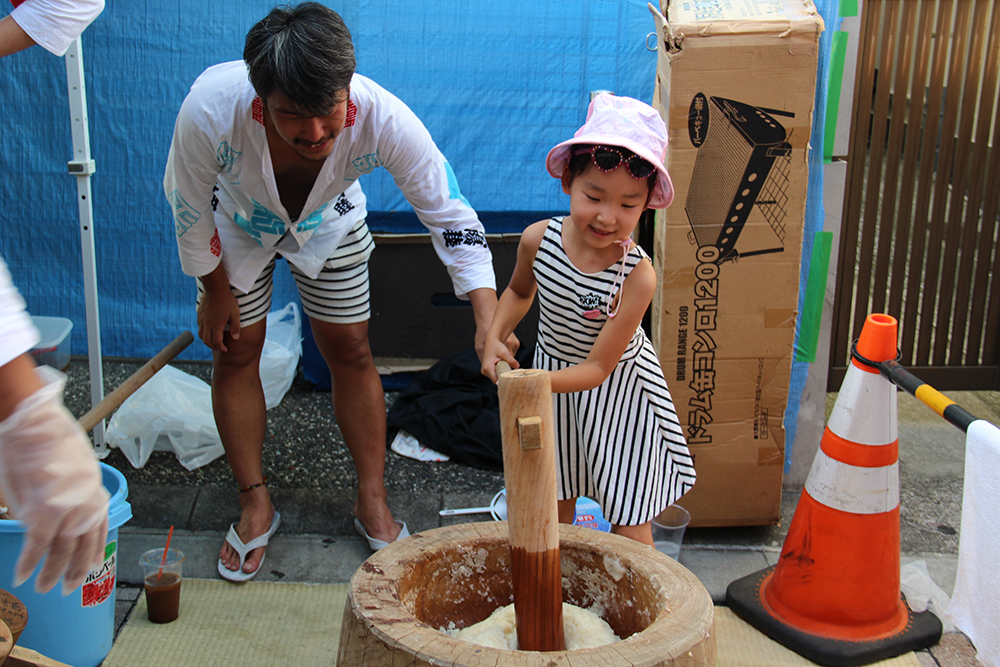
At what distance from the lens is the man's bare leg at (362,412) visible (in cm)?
253

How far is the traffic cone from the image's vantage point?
6.92 ft

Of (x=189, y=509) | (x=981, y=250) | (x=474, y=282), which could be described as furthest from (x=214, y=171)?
(x=981, y=250)

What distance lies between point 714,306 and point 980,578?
102 centimetres

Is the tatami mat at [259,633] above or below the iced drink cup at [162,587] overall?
below

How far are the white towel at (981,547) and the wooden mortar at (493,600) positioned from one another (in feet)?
2.14

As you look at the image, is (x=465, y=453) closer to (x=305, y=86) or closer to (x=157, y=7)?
(x=305, y=86)

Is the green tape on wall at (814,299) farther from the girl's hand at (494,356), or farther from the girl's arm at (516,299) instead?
the girl's hand at (494,356)

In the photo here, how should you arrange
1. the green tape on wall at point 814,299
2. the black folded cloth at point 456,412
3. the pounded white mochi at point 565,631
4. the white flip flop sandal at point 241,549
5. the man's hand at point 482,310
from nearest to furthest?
the pounded white mochi at point 565,631 → the man's hand at point 482,310 → the white flip flop sandal at point 241,549 → the green tape on wall at point 814,299 → the black folded cloth at point 456,412

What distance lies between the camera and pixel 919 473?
3.18 metres

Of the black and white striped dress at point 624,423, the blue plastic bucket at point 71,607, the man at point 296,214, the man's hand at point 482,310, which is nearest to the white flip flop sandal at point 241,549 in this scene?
the man at point 296,214

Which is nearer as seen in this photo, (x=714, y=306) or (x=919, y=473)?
(x=714, y=306)

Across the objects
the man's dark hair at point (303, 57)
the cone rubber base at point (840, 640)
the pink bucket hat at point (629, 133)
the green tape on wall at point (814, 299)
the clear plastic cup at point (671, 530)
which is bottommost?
the cone rubber base at point (840, 640)

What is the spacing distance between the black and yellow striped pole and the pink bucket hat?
69 cm

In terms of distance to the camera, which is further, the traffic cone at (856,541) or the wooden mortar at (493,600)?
the traffic cone at (856,541)
